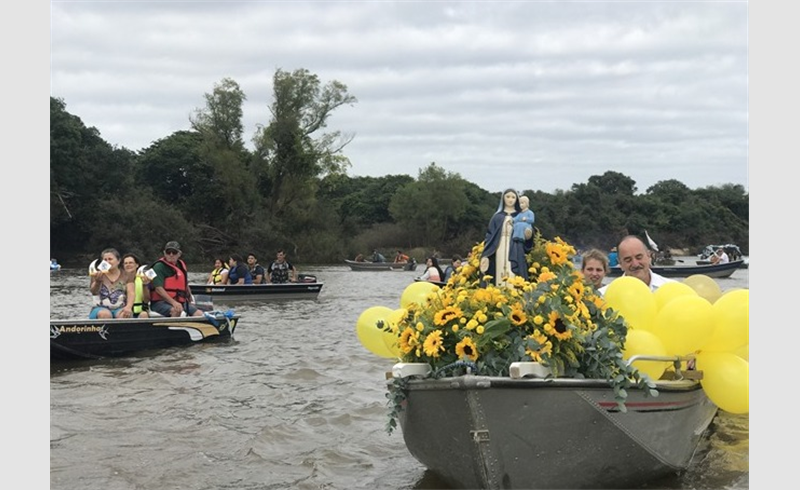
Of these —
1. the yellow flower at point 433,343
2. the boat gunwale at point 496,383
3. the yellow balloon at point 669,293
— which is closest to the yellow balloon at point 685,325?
the yellow balloon at point 669,293

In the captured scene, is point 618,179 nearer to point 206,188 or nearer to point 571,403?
point 206,188

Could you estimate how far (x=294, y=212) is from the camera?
66375 millimetres

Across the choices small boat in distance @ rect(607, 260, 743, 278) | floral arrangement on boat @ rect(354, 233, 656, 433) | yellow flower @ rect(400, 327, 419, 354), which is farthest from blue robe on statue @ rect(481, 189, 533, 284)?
small boat in distance @ rect(607, 260, 743, 278)

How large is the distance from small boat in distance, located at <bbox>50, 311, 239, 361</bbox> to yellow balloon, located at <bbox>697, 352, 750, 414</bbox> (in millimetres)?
10234

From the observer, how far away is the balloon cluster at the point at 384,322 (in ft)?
25.1

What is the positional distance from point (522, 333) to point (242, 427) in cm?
486

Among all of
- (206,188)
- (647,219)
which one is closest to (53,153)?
(206,188)

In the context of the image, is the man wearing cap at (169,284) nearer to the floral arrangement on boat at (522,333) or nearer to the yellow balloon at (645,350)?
the floral arrangement on boat at (522,333)

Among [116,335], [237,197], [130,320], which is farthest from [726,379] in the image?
[237,197]

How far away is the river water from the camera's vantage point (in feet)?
26.0

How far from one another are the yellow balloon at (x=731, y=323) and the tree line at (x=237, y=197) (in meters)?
45.5

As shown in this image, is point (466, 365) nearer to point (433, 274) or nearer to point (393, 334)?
point (393, 334)

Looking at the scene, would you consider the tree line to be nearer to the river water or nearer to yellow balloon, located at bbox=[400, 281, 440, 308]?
the river water

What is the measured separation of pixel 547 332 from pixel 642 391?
36.0 inches
